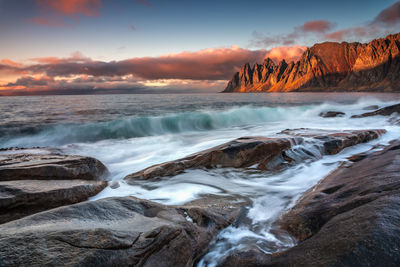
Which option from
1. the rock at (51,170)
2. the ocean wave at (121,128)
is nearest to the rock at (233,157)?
the rock at (51,170)

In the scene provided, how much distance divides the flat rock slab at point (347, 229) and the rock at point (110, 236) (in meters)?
0.48

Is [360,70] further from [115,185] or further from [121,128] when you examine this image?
[115,185]

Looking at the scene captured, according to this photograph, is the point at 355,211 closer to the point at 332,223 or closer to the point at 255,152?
the point at 332,223

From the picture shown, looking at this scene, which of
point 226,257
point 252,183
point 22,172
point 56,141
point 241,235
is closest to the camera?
point 226,257

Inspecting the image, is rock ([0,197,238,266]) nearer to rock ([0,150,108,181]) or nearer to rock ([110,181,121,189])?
rock ([110,181,121,189])

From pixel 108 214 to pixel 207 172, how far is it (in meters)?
3.03

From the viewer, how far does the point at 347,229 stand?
6.14 ft

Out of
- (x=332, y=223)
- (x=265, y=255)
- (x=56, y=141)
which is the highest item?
(x=332, y=223)

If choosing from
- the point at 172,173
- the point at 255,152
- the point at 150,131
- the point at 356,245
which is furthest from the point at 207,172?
the point at 150,131

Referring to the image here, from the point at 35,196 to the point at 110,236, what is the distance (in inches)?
79.1

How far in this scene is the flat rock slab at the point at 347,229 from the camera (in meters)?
1.58

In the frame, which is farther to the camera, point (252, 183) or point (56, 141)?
point (56, 141)

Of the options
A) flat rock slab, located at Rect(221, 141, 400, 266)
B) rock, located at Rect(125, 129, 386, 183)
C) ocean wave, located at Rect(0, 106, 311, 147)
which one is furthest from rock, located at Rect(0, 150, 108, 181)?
ocean wave, located at Rect(0, 106, 311, 147)

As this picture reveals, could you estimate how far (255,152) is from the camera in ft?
17.4
